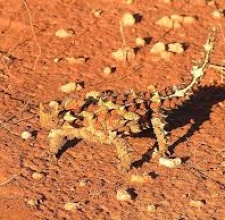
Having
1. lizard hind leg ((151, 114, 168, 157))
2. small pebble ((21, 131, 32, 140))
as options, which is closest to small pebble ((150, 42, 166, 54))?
lizard hind leg ((151, 114, 168, 157))

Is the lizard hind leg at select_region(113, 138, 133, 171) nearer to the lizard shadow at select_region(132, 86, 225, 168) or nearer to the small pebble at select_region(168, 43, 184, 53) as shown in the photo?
the lizard shadow at select_region(132, 86, 225, 168)

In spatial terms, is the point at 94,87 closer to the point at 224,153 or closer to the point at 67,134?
the point at 67,134

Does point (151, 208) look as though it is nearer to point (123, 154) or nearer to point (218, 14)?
point (123, 154)

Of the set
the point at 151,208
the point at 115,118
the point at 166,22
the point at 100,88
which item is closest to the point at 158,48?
the point at 166,22

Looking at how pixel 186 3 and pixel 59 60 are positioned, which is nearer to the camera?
pixel 59 60

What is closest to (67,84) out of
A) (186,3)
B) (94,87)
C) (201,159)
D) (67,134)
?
(94,87)

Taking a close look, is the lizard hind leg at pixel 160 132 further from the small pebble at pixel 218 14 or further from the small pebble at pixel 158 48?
the small pebble at pixel 218 14
